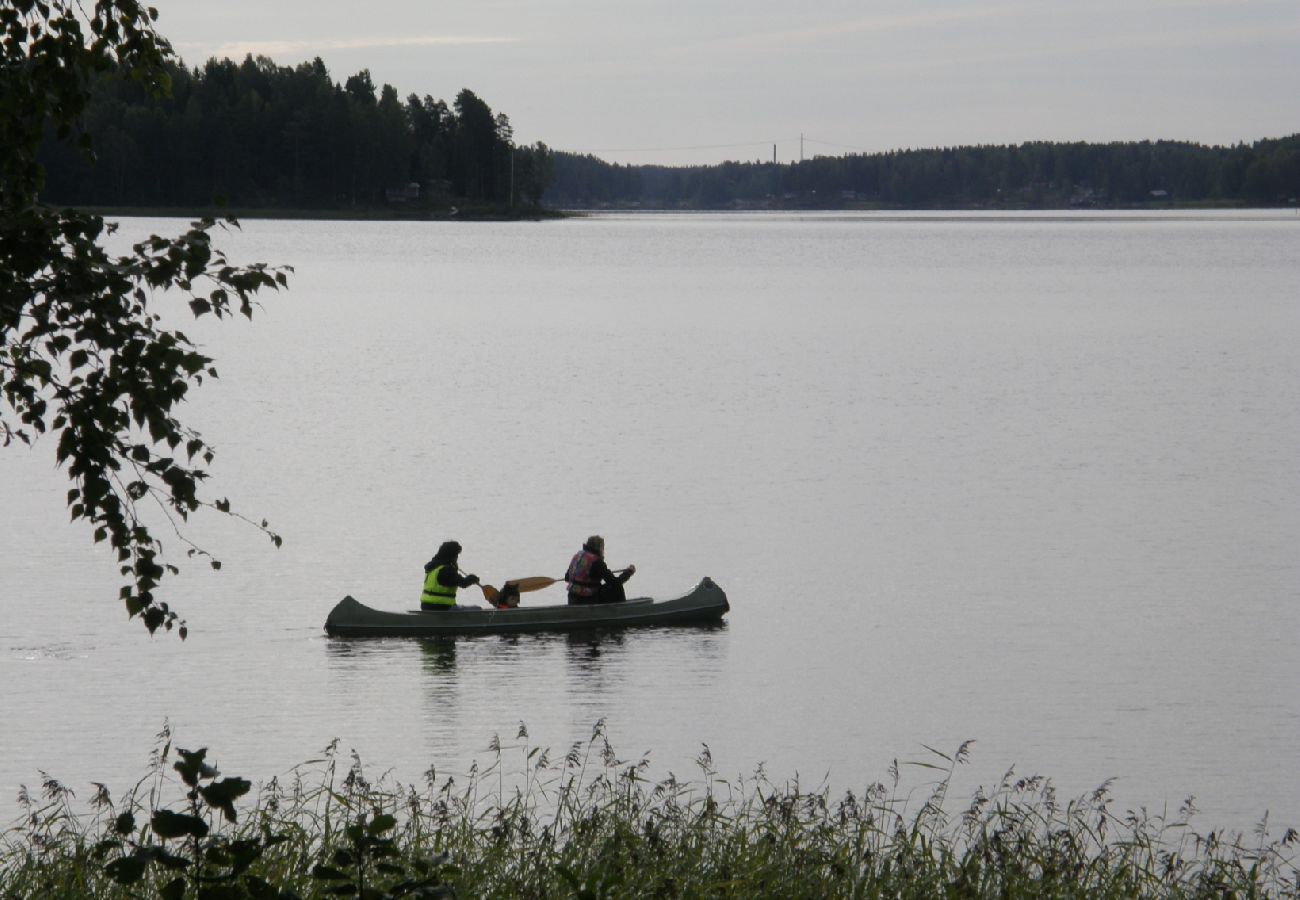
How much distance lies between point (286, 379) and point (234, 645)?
36.0 metres

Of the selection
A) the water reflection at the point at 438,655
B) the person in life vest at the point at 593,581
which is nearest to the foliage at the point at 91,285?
the water reflection at the point at 438,655

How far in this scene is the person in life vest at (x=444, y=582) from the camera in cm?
2070

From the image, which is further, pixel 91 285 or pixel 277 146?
pixel 277 146

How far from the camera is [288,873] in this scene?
27.2ft

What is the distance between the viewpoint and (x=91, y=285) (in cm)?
601

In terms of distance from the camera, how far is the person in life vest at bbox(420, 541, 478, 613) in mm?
20703

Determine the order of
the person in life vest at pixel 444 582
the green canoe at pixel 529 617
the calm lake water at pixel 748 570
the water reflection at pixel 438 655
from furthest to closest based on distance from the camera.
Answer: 1. the person in life vest at pixel 444 582
2. the green canoe at pixel 529 617
3. the water reflection at pixel 438 655
4. the calm lake water at pixel 748 570

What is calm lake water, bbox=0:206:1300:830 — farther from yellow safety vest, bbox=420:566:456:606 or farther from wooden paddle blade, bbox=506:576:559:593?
wooden paddle blade, bbox=506:576:559:593

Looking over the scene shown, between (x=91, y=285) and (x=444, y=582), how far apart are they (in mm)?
15006

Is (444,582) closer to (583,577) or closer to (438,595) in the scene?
(438,595)

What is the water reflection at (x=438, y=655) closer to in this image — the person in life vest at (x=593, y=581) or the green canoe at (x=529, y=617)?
the green canoe at (x=529, y=617)

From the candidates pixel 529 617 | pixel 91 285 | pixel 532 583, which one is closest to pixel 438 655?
pixel 529 617

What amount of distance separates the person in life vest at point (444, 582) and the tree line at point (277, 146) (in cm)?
14027

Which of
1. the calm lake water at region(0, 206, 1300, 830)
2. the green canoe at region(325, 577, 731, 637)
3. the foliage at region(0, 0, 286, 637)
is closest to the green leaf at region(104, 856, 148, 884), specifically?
the foliage at region(0, 0, 286, 637)
